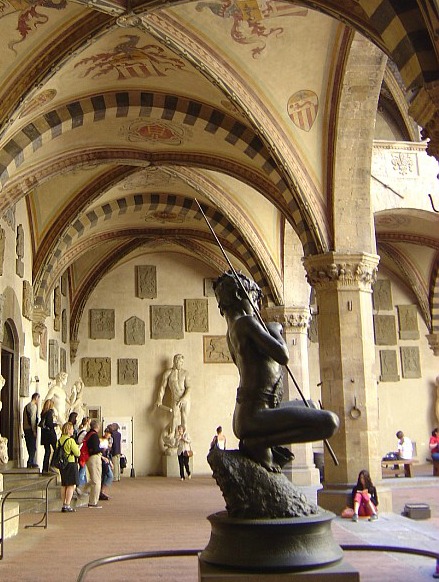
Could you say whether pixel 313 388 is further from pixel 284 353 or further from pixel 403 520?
pixel 284 353

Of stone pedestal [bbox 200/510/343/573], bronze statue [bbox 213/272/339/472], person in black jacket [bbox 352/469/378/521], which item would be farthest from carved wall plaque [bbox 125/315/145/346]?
stone pedestal [bbox 200/510/343/573]

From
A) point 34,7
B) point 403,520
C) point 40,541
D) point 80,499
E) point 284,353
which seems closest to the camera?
point 284,353

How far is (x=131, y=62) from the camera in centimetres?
1080

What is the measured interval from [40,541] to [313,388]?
14.1 m

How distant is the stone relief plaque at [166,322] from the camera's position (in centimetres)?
2238

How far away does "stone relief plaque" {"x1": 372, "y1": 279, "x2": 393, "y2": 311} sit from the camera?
22.8 metres

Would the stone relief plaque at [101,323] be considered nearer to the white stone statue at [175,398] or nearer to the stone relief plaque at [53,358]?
the white stone statue at [175,398]

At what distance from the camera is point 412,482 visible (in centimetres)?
1509

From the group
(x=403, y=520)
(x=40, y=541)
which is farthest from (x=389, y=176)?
(x=40, y=541)

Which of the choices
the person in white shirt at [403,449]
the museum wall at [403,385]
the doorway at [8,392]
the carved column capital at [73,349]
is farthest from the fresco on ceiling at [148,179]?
the museum wall at [403,385]

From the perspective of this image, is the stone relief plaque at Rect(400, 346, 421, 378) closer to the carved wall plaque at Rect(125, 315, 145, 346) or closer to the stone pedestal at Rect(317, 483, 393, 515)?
the carved wall plaque at Rect(125, 315, 145, 346)

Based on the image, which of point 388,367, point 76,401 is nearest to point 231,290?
point 76,401

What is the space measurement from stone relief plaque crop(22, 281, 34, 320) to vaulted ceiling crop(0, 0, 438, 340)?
0.34 m

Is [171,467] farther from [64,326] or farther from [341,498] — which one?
[341,498]
